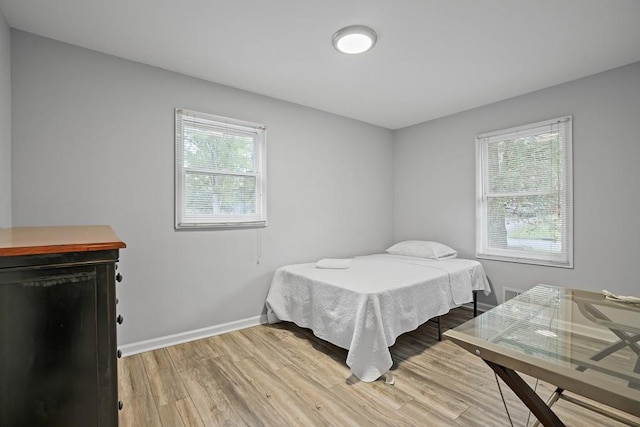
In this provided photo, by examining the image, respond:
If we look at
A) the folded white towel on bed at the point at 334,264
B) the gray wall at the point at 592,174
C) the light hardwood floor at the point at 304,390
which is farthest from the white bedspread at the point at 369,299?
the gray wall at the point at 592,174

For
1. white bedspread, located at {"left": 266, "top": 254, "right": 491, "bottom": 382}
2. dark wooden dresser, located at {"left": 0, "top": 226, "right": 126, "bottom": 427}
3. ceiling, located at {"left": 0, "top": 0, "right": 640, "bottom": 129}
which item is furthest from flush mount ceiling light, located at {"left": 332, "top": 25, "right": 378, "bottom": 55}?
dark wooden dresser, located at {"left": 0, "top": 226, "right": 126, "bottom": 427}

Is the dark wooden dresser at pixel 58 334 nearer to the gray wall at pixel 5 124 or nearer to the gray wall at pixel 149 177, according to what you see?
the gray wall at pixel 5 124

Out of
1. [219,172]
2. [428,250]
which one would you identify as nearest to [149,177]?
[219,172]

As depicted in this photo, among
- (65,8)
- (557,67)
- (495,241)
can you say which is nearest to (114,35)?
(65,8)

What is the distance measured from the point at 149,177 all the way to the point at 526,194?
384 cm

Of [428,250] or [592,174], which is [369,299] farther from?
[592,174]

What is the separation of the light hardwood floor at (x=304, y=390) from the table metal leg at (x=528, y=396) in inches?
28.2

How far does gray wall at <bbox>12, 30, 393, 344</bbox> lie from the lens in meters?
2.17

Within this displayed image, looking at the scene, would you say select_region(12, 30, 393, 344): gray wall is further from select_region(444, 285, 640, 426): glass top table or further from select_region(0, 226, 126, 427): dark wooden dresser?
select_region(444, 285, 640, 426): glass top table

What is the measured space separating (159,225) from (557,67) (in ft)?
12.5

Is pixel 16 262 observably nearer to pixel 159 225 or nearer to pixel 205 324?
pixel 159 225

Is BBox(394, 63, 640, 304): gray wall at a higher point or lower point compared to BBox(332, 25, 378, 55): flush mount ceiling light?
lower

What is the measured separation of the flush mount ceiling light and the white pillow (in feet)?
7.92

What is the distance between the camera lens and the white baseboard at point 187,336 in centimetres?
249
